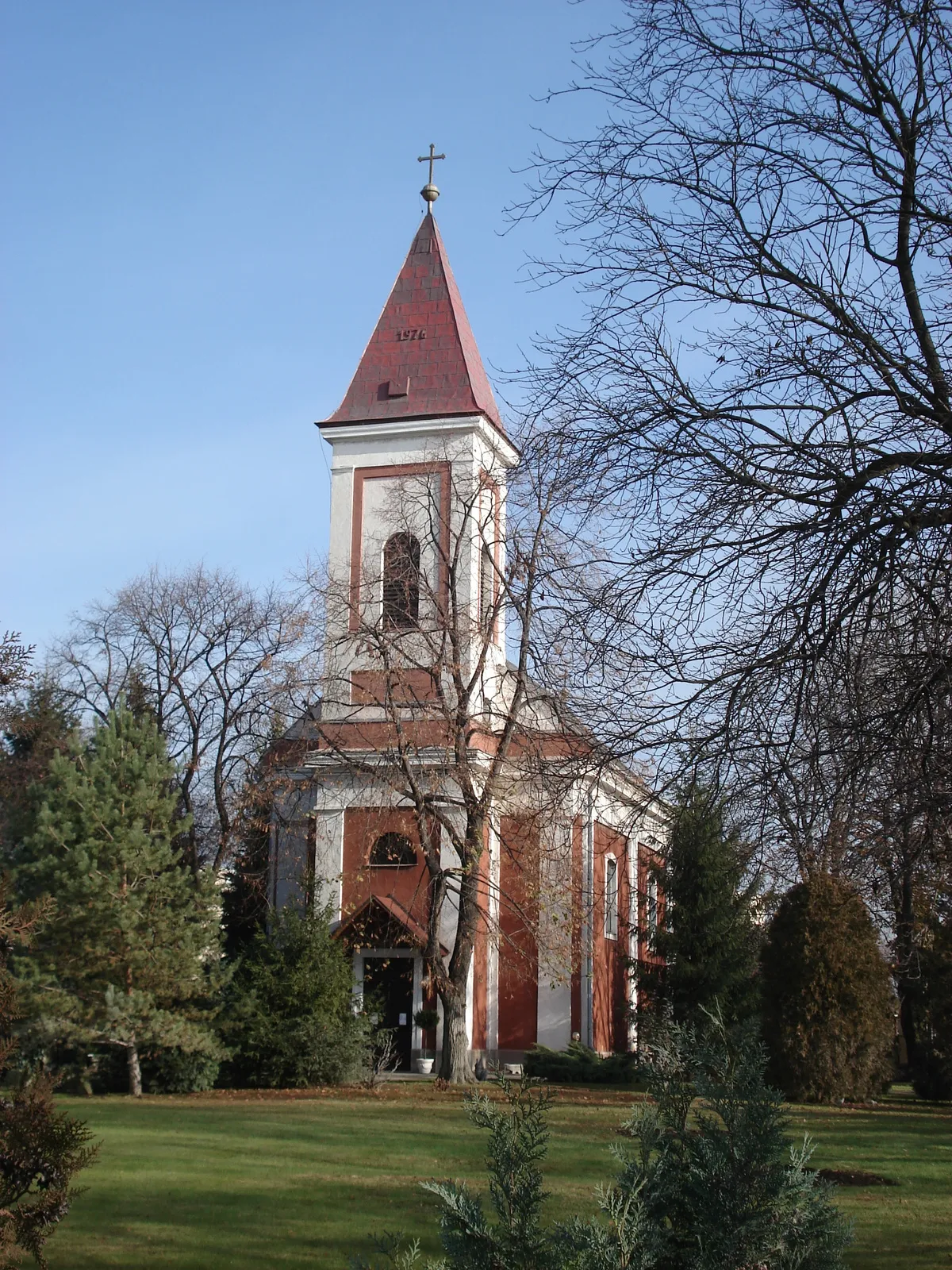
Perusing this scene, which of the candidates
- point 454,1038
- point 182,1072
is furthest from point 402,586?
point 182,1072

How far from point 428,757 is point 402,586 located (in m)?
3.79

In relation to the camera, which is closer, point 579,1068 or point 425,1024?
point 579,1068

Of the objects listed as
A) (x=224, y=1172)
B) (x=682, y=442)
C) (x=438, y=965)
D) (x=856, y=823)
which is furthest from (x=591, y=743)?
(x=438, y=965)

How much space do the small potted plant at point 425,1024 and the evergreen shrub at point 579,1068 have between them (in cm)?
212

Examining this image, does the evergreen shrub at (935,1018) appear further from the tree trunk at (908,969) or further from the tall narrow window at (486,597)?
the tall narrow window at (486,597)

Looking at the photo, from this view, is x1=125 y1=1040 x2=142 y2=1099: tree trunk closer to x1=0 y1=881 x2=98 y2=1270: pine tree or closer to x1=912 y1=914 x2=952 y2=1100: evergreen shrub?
x1=912 y1=914 x2=952 y2=1100: evergreen shrub

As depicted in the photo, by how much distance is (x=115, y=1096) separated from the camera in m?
23.5

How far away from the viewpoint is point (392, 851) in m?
28.9

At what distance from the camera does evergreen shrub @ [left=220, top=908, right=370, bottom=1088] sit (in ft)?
79.6

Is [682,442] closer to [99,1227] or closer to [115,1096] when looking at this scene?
[99,1227]

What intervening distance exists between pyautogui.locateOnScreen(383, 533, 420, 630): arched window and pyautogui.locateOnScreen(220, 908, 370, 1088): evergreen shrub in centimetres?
619

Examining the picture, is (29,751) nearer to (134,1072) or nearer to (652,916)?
(134,1072)

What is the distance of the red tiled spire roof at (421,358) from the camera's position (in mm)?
30203

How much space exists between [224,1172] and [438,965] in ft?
36.6
